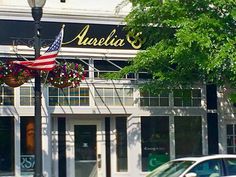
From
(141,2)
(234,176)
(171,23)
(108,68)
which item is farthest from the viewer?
(108,68)

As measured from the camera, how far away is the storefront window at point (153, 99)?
19094mm

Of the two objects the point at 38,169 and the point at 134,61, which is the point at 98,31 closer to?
the point at 134,61

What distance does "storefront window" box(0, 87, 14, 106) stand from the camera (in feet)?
58.6

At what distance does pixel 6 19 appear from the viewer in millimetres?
17703

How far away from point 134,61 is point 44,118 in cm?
313

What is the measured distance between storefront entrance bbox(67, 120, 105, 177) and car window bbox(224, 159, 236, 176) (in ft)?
22.6

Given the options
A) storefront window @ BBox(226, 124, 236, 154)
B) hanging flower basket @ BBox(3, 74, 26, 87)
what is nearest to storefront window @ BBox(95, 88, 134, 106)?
storefront window @ BBox(226, 124, 236, 154)

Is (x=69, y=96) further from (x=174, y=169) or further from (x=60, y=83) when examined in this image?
(x=174, y=169)

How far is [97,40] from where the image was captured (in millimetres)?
18547

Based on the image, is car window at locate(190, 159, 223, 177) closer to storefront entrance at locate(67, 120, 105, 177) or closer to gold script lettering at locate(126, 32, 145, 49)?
storefront entrance at locate(67, 120, 105, 177)

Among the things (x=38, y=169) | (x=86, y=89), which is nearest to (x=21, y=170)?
(x=86, y=89)

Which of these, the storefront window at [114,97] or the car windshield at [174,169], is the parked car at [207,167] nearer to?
the car windshield at [174,169]

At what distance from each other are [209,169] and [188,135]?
724 centimetres

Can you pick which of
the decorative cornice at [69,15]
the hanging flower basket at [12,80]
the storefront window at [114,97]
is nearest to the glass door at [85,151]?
the storefront window at [114,97]
